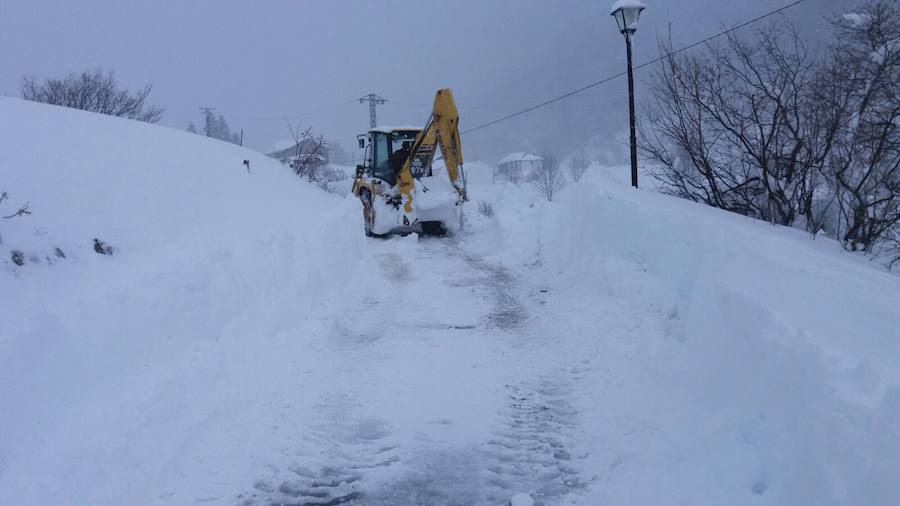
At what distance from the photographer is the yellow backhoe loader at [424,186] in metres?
16.4

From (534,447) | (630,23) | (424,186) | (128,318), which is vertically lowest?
(534,447)

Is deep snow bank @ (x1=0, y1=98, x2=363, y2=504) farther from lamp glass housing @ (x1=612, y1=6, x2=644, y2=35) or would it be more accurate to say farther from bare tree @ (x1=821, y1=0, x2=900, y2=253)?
bare tree @ (x1=821, y1=0, x2=900, y2=253)

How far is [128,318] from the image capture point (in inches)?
181

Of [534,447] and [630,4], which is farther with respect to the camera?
[630,4]

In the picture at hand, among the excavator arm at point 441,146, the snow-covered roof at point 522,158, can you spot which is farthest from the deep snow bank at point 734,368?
the snow-covered roof at point 522,158

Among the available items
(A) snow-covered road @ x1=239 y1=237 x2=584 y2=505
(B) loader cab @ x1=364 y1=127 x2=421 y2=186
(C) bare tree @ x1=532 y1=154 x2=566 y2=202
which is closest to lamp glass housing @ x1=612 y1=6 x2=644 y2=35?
(A) snow-covered road @ x1=239 y1=237 x2=584 y2=505

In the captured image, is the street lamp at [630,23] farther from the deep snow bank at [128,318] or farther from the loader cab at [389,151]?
the loader cab at [389,151]

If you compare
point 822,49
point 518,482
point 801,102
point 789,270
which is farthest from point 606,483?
point 822,49

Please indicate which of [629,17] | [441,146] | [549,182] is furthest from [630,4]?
[549,182]

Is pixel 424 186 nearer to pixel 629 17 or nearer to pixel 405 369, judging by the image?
pixel 629 17

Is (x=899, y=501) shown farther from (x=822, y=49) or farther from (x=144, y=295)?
(x=822, y=49)

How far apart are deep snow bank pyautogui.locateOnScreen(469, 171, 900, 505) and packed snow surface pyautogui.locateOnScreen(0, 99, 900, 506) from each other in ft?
0.06

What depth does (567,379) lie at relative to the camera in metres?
5.84

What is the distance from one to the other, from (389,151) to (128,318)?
559 inches
